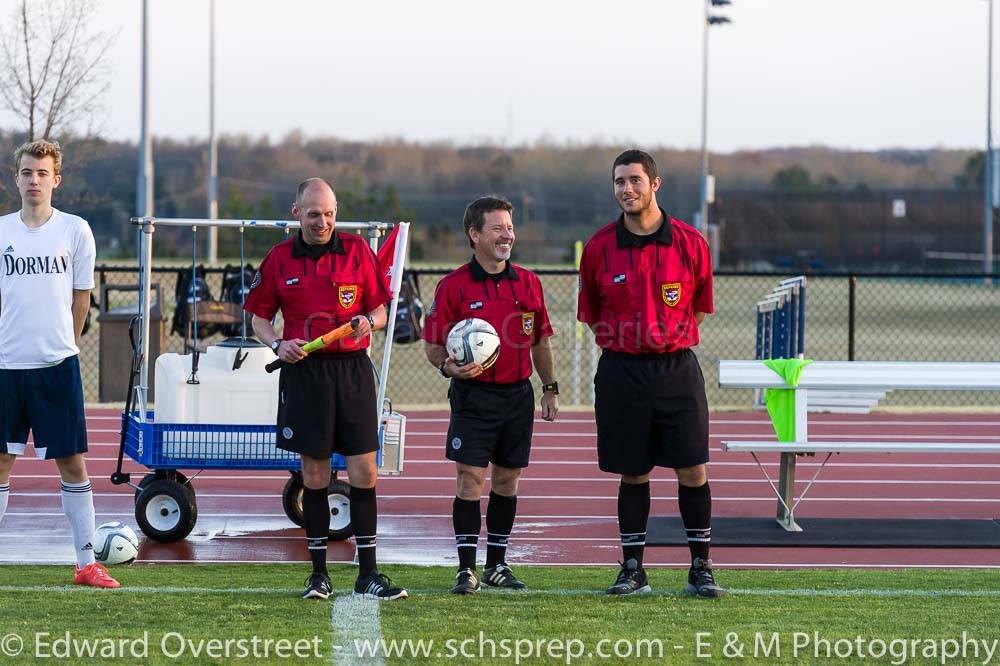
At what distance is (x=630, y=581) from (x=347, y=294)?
68.4 inches

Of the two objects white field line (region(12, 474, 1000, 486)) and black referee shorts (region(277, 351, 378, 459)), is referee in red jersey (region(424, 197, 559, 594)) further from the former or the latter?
white field line (region(12, 474, 1000, 486))

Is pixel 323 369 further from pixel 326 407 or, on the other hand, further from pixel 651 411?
pixel 651 411

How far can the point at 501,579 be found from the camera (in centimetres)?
592

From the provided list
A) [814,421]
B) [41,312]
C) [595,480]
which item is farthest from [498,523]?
[814,421]

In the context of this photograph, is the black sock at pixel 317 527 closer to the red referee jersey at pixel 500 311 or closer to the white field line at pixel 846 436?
the red referee jersey at pixel 500 311

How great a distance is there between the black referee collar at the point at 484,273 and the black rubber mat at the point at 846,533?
2.16 meters

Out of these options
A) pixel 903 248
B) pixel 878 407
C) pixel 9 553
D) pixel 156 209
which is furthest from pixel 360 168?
pixel 9 553

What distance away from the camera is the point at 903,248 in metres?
73.1

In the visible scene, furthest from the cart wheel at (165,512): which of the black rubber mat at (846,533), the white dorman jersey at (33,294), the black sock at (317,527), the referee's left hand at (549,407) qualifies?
the black rubber mat at (846,533)

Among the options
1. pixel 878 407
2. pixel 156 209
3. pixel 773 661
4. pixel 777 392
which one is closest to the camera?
pixel 773 661

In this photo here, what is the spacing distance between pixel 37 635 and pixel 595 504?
175 inches

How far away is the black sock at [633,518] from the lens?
582 cm

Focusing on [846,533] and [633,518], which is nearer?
[633,518]

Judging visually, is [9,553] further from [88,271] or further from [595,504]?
[595,504]
